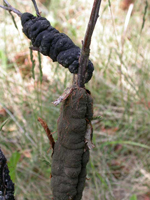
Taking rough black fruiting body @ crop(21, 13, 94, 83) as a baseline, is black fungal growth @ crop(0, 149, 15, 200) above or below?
below

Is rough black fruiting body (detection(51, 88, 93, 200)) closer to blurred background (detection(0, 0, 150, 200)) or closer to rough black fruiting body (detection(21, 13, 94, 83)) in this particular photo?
rough black fruiting body (detection(21, 13, 94, 83))

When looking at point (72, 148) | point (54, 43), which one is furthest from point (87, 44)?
point (72, 148)

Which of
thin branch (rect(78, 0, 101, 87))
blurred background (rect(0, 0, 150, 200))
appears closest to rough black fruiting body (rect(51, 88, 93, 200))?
thin branch (rect(78, 0, 101, 87))

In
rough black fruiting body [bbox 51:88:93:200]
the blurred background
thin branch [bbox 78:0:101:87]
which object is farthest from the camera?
the blurred background

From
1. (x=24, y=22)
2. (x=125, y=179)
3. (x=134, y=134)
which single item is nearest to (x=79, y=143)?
(x=24, y=22)

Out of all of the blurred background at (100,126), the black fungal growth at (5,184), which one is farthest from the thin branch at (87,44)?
the blurred background at (100,126)

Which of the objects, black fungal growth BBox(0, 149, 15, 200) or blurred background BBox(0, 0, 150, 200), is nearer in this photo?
black fungal growth BBox(0, 149, 15, 200)

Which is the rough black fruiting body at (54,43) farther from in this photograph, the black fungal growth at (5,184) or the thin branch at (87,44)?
the black fungal growth at (5,184)
